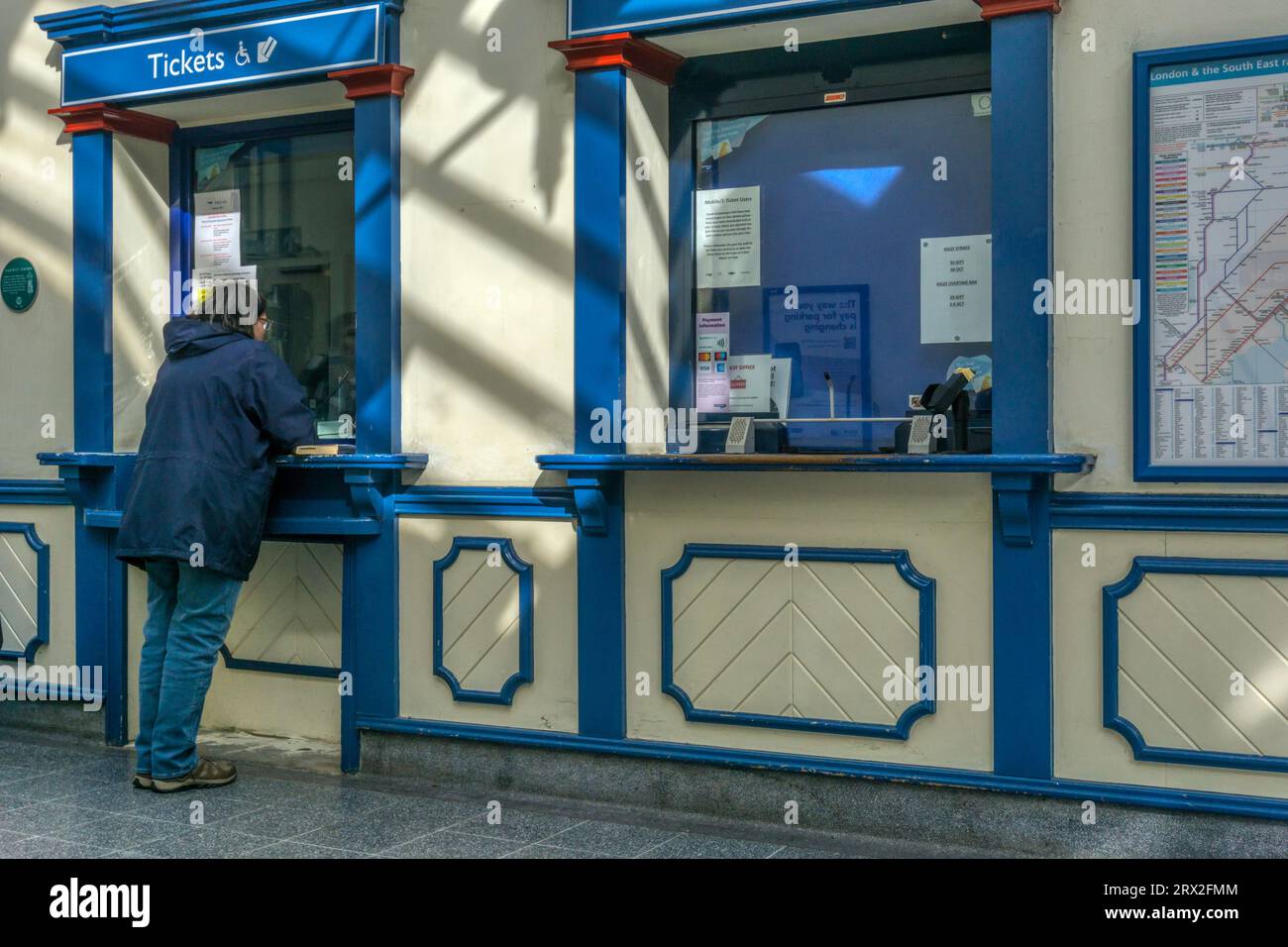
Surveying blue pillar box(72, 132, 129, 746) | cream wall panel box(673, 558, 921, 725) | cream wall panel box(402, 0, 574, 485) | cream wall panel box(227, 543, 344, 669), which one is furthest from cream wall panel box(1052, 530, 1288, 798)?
blue pillar box(72, 132, 129, 746)

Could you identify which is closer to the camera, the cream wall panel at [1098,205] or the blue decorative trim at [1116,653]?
the blue decorative trim at [1116,653]

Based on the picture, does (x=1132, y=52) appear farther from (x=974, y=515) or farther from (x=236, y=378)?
(x=236, y=378)

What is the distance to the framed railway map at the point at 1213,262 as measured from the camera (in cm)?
446

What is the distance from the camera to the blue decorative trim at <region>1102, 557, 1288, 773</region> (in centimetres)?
443

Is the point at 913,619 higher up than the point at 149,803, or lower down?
higher up

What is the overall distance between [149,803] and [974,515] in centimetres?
326

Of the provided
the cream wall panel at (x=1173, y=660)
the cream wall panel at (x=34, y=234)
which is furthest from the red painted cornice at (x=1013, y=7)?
the cream wall panel at (x=34, y=234)

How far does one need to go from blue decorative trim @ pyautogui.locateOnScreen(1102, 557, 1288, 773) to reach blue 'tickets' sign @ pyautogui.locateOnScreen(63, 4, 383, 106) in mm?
3486

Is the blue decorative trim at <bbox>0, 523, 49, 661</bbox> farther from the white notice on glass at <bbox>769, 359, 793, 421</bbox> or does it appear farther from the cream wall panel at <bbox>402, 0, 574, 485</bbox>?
the white notice on glass at <bbox>769, 359, 793, 421</bbox>

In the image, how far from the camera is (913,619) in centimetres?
495

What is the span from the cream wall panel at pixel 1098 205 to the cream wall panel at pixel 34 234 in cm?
452

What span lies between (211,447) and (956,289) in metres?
2.82

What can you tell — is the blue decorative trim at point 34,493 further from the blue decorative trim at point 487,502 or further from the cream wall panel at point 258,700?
the blue decorative trim at point 487,502

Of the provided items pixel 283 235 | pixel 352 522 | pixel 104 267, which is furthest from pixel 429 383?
pixel 104 267
